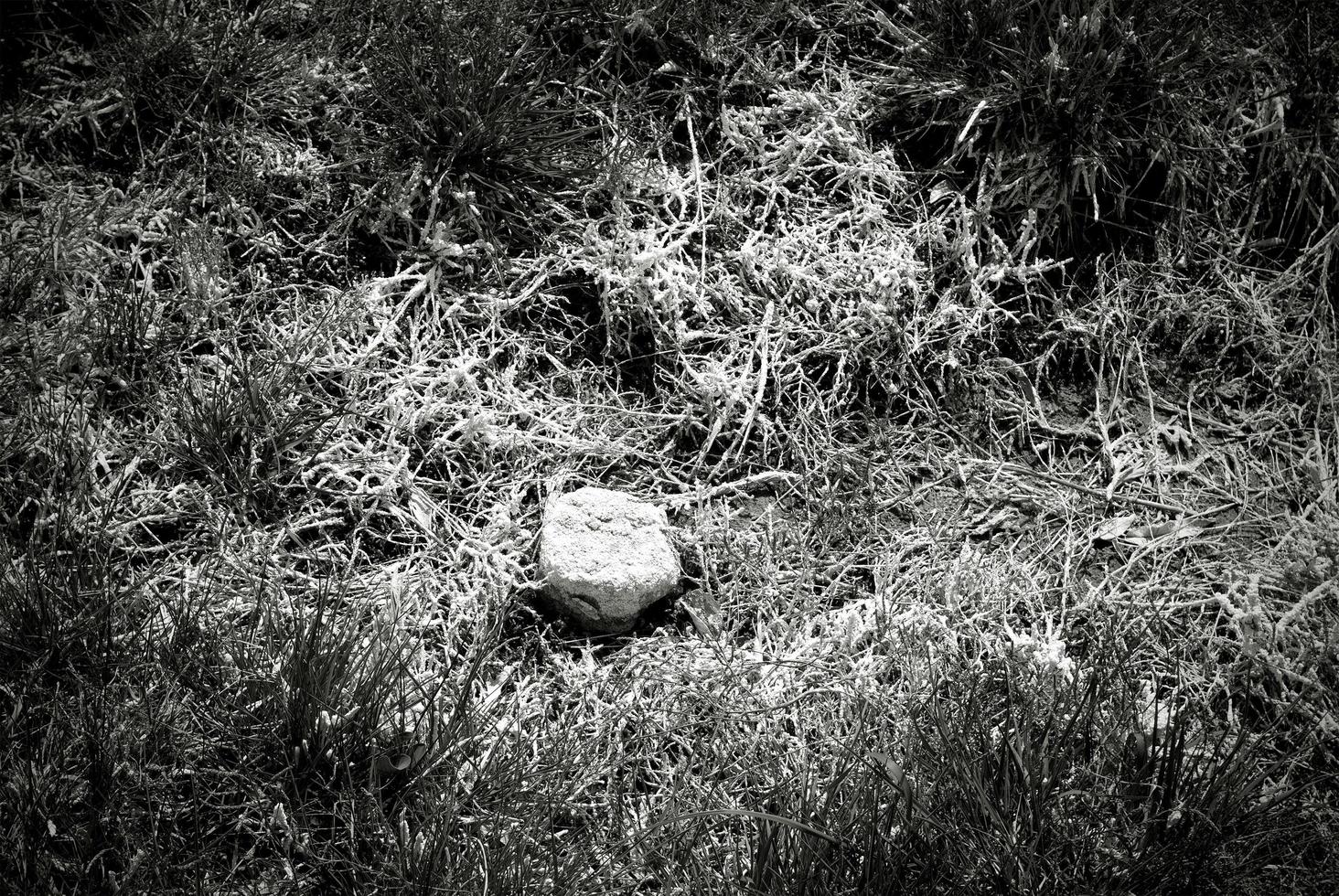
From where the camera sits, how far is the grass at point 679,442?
193cm

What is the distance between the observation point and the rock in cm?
223

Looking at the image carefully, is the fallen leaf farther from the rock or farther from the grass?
the rock

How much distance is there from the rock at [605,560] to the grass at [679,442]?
78 mm

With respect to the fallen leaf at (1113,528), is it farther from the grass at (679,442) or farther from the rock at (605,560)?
the rock at (605,560)

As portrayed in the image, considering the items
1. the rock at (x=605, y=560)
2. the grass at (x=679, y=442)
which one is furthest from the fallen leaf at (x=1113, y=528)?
the rock at (x=605, y=560)

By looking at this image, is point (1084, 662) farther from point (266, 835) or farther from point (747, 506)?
point (266, 835)

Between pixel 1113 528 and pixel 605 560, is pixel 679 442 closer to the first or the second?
pixel 605 560

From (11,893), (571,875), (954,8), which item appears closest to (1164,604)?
(571,875)

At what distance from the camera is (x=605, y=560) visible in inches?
88.1

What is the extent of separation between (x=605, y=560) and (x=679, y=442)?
19.7 inches

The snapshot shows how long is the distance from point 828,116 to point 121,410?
2.09m

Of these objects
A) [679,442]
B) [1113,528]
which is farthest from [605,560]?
[1113,528]

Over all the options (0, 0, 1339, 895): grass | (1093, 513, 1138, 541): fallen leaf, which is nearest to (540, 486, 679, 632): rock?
(0, 0, 1339, 895): grass

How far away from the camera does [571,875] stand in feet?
6.07
